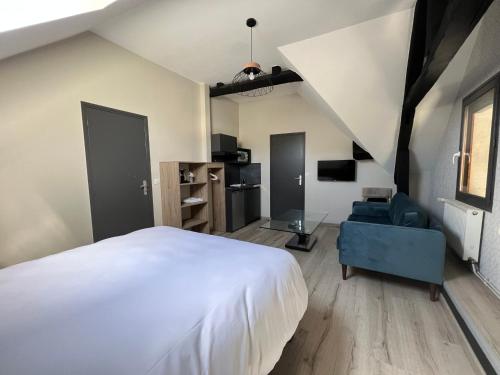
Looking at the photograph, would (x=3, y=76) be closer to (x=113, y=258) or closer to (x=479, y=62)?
(x=113, y=258)

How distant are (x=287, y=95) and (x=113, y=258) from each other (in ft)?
14.8

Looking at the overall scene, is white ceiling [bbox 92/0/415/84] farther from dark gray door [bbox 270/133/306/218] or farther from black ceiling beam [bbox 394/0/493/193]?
dark gray door [bbox 270/133/306/218]

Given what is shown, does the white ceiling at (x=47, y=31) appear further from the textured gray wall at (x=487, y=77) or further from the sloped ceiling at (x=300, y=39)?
the textured gray wall at (x=487, y=77)

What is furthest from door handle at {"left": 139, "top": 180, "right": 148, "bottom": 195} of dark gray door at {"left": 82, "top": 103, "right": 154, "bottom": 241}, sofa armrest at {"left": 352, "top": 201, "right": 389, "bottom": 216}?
sofa armrest at {"left": 352, "top": 201, "right": 389, "bottom": 216}

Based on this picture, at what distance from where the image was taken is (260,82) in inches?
136

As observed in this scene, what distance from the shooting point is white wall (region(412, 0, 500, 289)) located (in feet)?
5.83

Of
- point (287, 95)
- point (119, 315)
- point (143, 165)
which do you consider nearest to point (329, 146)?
point (287, 95)

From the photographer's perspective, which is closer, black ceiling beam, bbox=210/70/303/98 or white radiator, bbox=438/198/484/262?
white radiator, bbox=438/198/484/262

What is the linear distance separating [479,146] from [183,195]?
12.9 feet

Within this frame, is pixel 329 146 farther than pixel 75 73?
Yes

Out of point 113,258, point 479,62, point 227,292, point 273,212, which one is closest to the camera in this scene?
point 227,292

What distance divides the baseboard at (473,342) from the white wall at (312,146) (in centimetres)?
262

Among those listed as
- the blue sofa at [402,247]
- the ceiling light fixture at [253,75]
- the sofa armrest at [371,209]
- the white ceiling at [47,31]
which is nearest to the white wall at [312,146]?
the ceiling light fixture at [253,75]

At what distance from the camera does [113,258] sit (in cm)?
133
